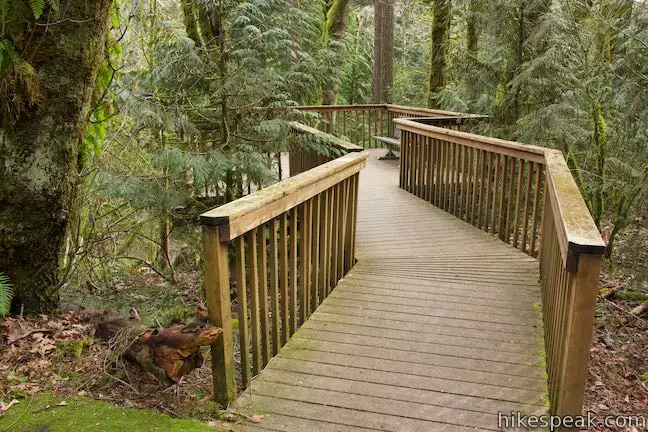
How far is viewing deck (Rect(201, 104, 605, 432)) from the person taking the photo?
289 cm

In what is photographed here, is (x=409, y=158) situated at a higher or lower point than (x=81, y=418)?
higher

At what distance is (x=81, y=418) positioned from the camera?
2.70 m

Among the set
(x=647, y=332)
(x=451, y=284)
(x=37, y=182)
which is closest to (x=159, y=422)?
(x=37, y=182)

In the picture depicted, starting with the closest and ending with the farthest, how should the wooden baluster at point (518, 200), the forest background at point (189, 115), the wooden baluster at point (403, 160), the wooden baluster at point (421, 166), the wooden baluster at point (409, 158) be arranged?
the forest background at point (189, 115), the wooden baluster at point (518, 200), the wooden baluster at point (421, 166), the wooden baluster at point (409, 158), the wooden baluster at point (403, 160)

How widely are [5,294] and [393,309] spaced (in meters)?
2.74

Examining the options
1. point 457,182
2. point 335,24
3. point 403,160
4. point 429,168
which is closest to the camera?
point 457,182

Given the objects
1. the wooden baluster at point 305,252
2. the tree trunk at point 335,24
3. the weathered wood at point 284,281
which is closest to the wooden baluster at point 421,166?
the wooden baluster at point 305,252

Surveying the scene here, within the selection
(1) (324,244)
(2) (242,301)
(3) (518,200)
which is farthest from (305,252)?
(3) (518,200)

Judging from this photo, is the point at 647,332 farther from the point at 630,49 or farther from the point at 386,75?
the point at 386,75

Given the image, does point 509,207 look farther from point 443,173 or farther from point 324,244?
point 324,244

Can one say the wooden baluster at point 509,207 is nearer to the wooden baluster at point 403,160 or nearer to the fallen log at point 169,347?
the wooden baluster at point 403,160

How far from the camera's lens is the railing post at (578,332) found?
96.1 inches

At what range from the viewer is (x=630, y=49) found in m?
4.98

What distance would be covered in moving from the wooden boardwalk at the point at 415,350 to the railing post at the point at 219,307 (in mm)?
160
